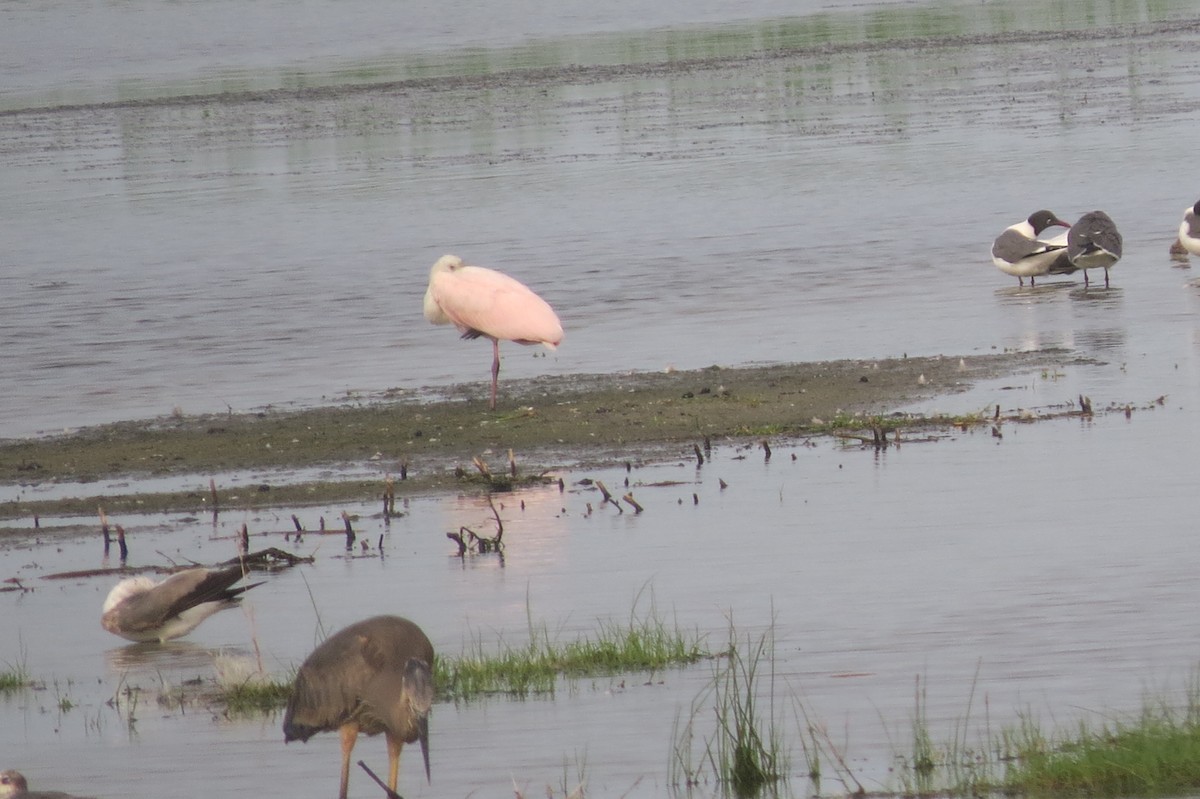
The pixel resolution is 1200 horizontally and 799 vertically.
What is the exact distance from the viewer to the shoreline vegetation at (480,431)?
42.9 feet

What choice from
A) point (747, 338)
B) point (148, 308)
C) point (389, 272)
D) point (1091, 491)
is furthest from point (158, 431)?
point (389, 272)

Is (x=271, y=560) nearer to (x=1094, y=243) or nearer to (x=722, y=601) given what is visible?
(x=722, y=601)

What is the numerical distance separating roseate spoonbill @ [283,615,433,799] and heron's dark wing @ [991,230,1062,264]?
14153mm

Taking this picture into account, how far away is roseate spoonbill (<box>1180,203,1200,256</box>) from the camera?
20141 millimetres

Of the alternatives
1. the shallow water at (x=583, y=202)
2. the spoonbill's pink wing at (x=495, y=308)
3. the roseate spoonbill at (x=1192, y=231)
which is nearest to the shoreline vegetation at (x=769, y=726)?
the spoonbill's pink wing at (x=495, y=308)

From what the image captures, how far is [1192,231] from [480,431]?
859cm

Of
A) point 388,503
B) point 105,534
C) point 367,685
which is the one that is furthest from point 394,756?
point 388,503

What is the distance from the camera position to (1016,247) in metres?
20.2

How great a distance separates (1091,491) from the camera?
11.4m

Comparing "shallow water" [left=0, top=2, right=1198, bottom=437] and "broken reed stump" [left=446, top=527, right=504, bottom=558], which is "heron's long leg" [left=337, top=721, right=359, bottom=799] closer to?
"broken reed stump" [left=446, top=527, right=504, bottom=558]

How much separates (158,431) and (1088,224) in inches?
336

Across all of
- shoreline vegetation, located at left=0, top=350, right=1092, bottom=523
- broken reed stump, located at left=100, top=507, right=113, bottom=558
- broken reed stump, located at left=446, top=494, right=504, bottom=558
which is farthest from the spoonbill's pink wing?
broken reed stump, located at left=446, top=494, right=504, bottom=558

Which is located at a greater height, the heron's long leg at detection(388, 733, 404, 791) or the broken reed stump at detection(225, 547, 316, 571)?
the broken reed stump at detection(225, 547, 316, 571)

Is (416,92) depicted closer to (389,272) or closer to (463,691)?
(389,272)
